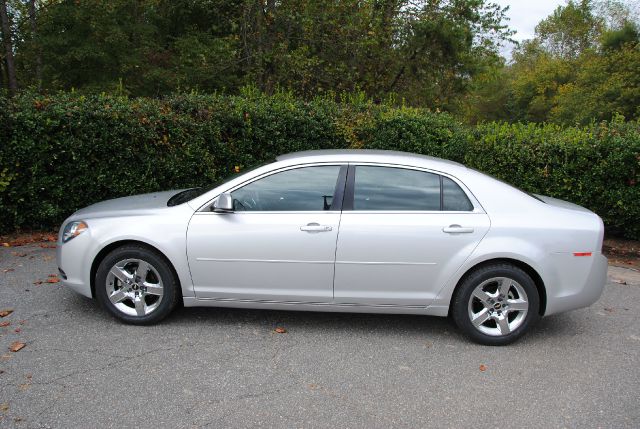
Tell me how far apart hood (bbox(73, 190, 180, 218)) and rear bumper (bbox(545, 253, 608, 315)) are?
3357 mm

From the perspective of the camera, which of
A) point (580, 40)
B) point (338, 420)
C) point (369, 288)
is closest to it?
point (338, 420)

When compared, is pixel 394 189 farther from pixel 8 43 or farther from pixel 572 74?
pixel 572 74

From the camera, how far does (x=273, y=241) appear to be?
4305 millimetres

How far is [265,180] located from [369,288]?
1.26 meters

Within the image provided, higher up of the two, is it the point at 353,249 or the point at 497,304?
the point at 353,249

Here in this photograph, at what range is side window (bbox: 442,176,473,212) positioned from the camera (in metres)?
4.38

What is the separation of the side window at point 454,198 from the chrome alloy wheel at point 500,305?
2.06 feet

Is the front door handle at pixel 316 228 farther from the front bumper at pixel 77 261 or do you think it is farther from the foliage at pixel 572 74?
the foliage at pixel 572 74

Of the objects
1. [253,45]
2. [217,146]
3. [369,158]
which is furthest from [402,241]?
[253,45]

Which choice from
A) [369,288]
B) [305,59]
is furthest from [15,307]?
[305,59]

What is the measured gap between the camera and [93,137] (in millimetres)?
7035

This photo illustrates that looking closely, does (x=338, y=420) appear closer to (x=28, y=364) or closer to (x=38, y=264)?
(x=28, y=364)

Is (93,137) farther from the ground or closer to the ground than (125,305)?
farther from the ground

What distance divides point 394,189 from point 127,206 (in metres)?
2.38
